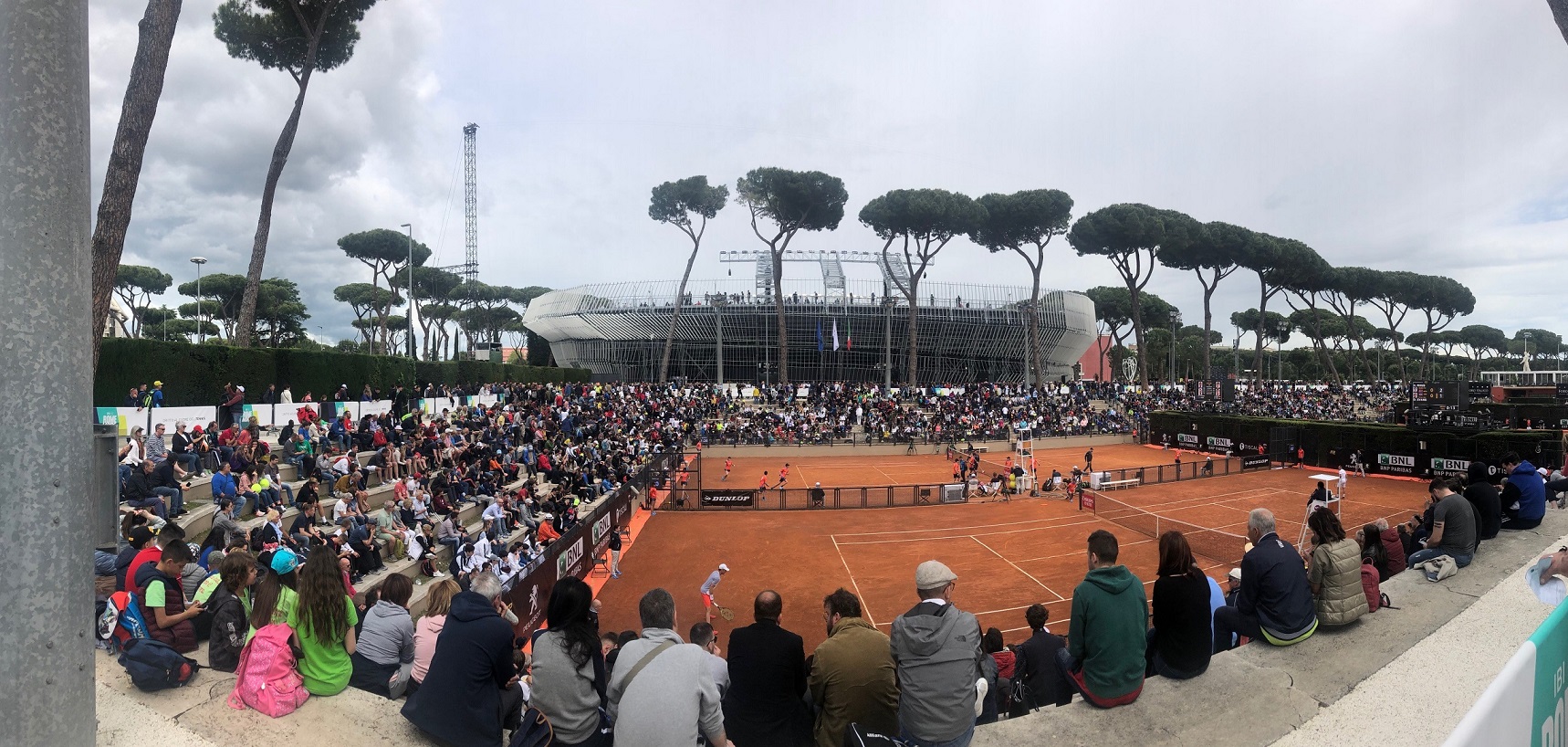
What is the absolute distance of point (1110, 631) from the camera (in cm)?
429

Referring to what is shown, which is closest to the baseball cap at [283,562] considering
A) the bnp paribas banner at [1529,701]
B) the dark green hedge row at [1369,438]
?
the bnp paribas banner at [1529,701]

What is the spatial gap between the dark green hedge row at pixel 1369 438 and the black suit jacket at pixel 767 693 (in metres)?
36.6

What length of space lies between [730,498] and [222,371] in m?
16.1

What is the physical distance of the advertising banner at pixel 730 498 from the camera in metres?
25.8

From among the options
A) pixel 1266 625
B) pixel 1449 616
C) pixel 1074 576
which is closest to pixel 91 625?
pixel 1266 625

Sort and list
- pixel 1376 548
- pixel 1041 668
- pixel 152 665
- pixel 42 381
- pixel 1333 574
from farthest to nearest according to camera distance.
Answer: pixel 1376 548, pixel 1041 668, pixel 1333 574, pixel 152 665, pixel 42 381

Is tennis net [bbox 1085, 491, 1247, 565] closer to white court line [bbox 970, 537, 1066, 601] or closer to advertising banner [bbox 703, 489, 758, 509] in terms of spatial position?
white court line [bbox 970, 537, 1066, 601]

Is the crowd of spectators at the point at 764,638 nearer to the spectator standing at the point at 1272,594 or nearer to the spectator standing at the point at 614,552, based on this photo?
the spectator standing at the point at 1272,594

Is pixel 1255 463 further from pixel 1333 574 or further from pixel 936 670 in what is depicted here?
pixel 936 670

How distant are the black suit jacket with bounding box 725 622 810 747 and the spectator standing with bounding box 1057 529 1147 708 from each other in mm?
1751

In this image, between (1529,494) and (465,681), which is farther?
(1529,494)

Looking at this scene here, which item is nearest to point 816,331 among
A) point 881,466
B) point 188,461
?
point 881,466

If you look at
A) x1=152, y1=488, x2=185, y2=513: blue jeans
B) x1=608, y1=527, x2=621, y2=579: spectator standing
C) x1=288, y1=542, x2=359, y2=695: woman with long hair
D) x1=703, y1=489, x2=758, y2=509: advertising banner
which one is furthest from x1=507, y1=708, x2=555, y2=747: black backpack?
x1=703, y1=489, x2=758, y2=509: advertising banner

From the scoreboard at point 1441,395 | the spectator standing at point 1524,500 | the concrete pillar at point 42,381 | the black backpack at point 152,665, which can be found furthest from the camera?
the scoreboard at point 1441,395
